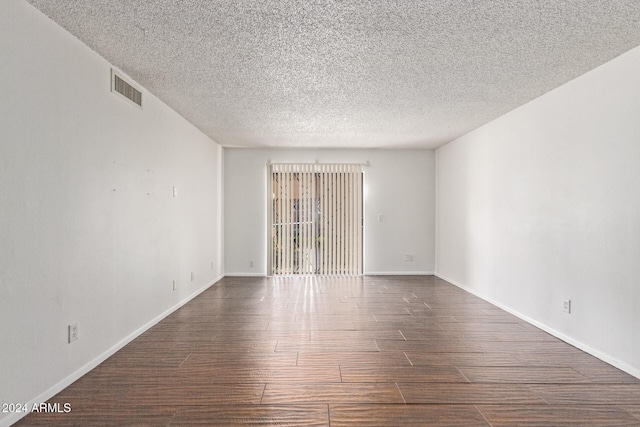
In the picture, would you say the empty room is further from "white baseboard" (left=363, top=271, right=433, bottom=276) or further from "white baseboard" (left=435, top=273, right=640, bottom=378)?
"white baseboard" (left=363, top=271, right=433, bottom=276)

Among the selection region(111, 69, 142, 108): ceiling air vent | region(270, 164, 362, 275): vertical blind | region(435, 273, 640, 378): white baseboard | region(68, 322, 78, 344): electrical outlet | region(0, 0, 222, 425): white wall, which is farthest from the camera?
region(270, 164, 362, 275): vertical blind

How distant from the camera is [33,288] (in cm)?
202

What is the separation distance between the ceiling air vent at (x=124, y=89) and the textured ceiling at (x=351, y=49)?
11 centimetres

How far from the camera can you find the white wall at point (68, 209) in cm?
189

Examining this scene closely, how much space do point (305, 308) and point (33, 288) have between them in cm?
275

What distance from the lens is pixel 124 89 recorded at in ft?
9.93

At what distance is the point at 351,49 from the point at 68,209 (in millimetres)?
2262

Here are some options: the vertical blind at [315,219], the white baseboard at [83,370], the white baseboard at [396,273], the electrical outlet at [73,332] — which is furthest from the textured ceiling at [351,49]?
the white baseboard at [396,273]

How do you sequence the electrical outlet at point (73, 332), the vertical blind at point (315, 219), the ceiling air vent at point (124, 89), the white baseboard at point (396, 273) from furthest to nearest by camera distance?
the white baseboard at point (396, 273) < the vertical blind at point (315, 219) < the ceiling air vent at point (124, 89) < the electrical outlet at point (73, 332)

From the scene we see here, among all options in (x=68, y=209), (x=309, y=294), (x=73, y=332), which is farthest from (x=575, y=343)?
(x=68, y=209)

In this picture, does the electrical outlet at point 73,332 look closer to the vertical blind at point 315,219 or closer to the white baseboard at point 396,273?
the vertical blind at point 315,219

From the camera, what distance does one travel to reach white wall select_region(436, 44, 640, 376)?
2564mm

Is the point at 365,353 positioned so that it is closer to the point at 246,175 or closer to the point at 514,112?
the point at 514,112

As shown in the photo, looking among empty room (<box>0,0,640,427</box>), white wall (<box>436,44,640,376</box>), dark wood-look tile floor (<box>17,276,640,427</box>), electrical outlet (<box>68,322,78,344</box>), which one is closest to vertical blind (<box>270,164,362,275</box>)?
empty room (<box>0,0,640,427</box>)
